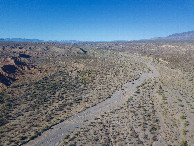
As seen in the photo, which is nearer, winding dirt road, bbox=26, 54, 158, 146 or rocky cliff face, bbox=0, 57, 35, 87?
winding dirt road, bbox=26, 54, 158, 146

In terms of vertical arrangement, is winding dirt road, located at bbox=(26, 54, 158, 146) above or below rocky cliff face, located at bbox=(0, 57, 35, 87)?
below

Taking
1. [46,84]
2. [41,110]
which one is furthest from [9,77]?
[41,110]

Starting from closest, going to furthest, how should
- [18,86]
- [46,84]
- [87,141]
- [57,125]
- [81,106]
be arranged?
[87,141] < [57,125] < [81,106] < [18,86] < [46,84]

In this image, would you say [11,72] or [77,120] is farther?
[11,72]

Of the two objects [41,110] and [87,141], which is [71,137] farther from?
[41,110]

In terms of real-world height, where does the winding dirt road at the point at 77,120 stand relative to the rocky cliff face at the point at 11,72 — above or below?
below

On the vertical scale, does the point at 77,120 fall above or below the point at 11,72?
below

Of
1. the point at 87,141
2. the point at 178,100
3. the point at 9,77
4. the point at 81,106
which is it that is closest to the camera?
the point at 87,141

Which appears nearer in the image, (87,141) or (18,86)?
(87,141)

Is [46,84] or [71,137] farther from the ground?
[46,84]

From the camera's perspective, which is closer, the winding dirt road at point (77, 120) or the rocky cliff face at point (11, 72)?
the winding dirt road at point (77, 120)
